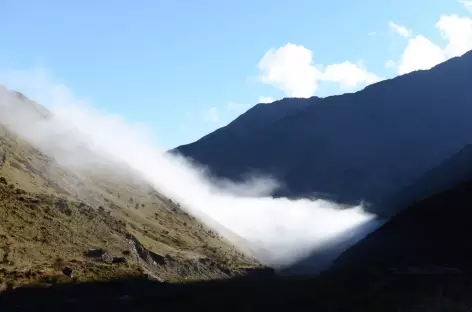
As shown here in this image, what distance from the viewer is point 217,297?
102 m

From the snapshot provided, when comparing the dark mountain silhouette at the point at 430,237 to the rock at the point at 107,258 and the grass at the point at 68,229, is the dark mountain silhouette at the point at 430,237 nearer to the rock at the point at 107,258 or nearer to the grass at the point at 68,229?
the grass at the point at 68,229

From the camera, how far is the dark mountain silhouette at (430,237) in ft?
399

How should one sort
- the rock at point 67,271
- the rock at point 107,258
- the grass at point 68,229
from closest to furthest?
the rock at point 67,271
the grass at point 68,229
the rock at point 107,258

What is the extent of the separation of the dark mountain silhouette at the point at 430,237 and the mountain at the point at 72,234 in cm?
4867

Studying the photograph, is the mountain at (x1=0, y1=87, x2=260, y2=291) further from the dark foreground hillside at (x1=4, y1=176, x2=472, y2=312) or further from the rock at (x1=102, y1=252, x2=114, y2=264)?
the dark foreground hillside at (x1=4, y1=176, x2=472, y2=312)

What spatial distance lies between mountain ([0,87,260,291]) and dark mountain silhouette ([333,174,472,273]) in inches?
1916

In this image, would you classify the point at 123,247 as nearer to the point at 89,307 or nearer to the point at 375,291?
the point at 89,307

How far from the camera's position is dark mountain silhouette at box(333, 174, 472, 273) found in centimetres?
12162

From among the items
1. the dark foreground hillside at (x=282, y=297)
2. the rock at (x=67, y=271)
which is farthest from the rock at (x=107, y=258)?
the dark foreground hillside at (x=282, y=297)

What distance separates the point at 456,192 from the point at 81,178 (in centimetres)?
11494

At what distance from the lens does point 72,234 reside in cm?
13325

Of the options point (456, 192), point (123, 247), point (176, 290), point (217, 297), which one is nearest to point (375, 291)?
point (217, 297)

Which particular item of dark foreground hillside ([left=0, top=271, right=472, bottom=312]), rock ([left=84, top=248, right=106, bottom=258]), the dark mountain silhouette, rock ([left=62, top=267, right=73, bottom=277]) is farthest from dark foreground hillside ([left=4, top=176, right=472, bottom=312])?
rock ([left=84, top=248, right=106, bottom=258])

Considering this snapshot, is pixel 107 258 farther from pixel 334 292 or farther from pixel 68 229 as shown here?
pixel 334 292
